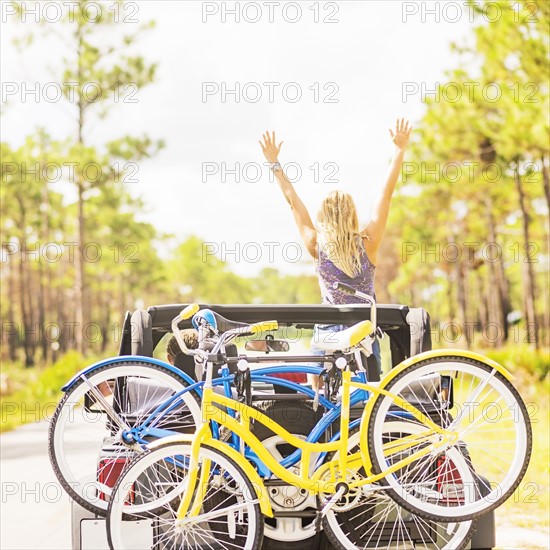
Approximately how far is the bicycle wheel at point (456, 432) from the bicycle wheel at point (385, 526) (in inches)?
4.0

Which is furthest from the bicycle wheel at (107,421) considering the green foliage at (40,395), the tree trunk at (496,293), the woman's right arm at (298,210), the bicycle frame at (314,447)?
the tree trunk at (496,293)

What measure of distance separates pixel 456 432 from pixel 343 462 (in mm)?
496

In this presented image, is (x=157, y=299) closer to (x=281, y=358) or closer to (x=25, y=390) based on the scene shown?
(x=25, y=390)

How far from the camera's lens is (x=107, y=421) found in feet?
14.4

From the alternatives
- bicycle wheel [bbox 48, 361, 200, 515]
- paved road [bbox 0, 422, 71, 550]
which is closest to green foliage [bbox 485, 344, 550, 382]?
paved road [bbox 0, 422, 71, 550]

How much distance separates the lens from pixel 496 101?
2364 cm

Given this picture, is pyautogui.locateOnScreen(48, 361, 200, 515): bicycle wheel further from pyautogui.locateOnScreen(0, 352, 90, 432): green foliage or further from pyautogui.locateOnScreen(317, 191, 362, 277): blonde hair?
pyautogui.locateOnScreen(0, 352, 90, 432): green foliage

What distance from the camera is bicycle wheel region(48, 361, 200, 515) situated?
3863mm

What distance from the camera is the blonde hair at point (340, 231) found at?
492 centimetres

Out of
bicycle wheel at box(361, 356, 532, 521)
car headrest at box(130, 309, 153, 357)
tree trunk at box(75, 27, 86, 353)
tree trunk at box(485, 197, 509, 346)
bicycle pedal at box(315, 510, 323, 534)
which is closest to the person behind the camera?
bicycle wheel at box(361, 356, 532, 521)

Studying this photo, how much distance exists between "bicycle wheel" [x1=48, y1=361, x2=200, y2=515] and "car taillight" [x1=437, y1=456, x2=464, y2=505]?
1.08 metres

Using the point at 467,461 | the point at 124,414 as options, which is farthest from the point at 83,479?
the point at 467,461

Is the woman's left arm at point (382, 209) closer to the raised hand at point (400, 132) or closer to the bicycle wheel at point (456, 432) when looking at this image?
the raised hand at point (400, 132)

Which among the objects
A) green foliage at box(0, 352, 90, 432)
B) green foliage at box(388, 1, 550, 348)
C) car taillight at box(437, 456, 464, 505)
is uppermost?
green foliage at box(388, 1, 550, 348)
